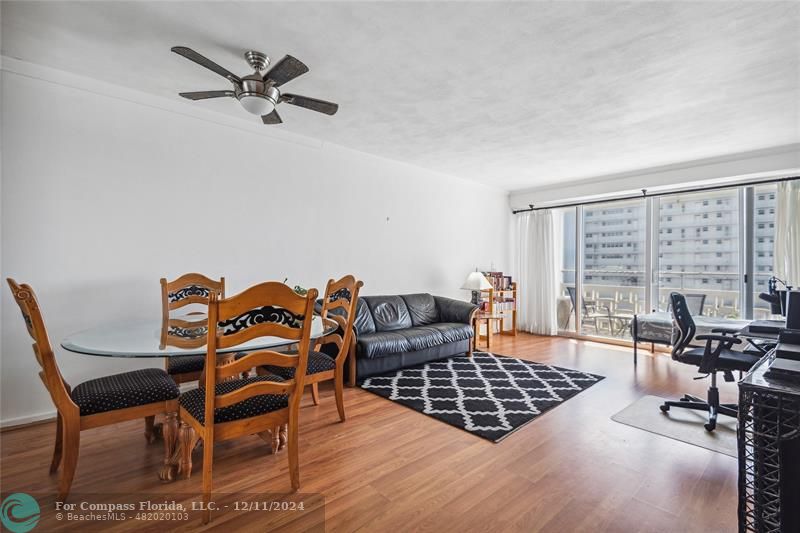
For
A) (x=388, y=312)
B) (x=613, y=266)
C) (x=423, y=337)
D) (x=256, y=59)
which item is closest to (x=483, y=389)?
(x=423, y=337)

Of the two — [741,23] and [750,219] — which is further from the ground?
[741,23]

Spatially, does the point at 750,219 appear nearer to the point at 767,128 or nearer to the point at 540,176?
the point at 767,128

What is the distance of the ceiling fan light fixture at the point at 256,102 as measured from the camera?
2404 mm

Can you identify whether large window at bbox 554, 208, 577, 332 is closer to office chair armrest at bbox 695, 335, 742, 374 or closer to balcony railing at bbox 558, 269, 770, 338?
balcony railing at bbox 558, 269, 770, 338

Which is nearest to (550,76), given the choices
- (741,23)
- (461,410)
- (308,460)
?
(741,23)

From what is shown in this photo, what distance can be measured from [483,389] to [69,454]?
298 centimetres

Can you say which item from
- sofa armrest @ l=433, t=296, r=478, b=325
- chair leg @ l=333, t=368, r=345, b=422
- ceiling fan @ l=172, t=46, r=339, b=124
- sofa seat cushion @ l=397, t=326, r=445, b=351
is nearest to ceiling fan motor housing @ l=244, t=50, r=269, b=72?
ceiling fan @ l=172, t=46, r=339, b=124

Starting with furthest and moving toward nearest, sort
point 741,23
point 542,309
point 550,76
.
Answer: point 542,309
point 550,76
point 741,23

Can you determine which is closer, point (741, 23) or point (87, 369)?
point (741, 23)

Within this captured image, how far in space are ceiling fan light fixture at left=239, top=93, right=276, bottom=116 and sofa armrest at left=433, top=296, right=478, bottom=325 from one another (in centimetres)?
344

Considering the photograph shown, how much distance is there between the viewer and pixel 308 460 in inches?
89.9

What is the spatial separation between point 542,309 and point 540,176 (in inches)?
88.4

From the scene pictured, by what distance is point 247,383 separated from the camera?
1.99 meters

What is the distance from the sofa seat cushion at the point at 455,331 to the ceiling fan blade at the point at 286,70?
10.3 feet
